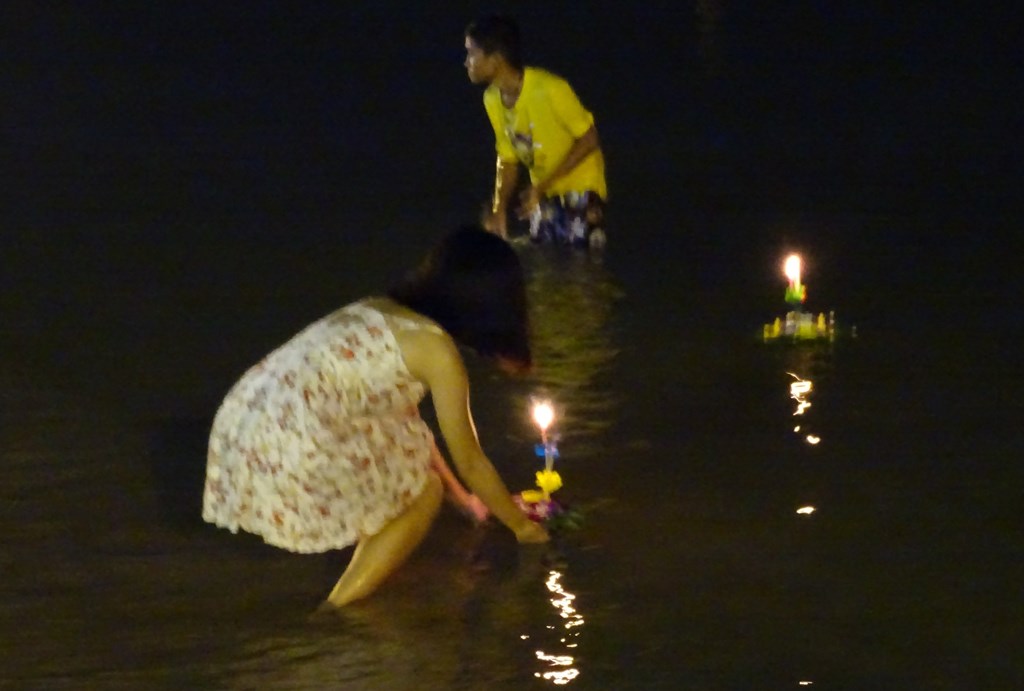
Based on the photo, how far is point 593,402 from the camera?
6.75m

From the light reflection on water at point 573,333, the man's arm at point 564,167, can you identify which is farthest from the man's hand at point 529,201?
the light reflection on water at point 573,333

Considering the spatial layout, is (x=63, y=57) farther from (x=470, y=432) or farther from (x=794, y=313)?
(x=470, y=432)

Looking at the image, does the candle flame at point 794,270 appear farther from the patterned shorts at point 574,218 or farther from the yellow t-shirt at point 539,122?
the patterned shorts at point 574,218

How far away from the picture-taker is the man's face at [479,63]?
8.78 meters

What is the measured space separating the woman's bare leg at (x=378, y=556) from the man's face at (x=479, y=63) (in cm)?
419

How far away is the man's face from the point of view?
8781 mm

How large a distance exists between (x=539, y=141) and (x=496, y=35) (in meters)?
0.75

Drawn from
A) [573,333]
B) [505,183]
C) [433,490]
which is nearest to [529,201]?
[505,183]

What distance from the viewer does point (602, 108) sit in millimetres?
15219

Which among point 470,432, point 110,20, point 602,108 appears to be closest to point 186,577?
point 470,432

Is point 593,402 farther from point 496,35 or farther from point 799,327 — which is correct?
point 496,35

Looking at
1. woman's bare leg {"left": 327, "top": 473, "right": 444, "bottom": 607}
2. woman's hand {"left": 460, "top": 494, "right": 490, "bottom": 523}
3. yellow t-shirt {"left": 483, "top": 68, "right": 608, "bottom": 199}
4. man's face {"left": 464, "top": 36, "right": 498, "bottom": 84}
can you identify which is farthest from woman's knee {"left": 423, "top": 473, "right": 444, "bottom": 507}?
yellow t-shirt {"left": 483, "top": 68, "right": 608, "bottom": 199}

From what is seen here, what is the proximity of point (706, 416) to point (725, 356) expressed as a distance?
855mm

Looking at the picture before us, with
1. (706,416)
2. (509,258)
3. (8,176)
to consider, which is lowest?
(706,416)
